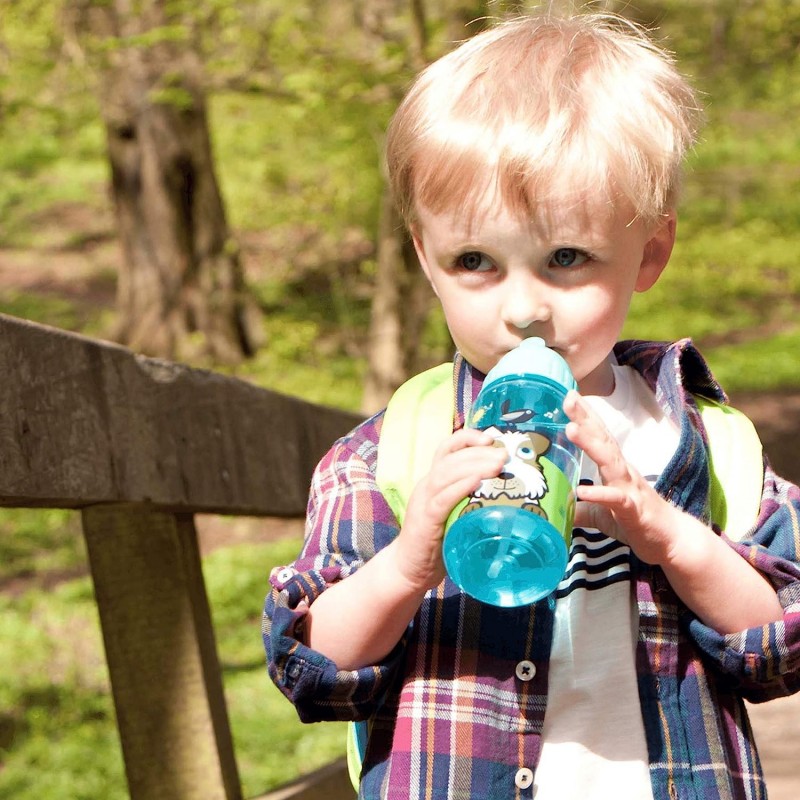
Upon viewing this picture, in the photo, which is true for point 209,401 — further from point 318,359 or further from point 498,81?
point 318,359

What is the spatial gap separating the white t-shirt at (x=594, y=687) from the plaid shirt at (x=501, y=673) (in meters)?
0.02

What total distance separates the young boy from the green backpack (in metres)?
0.03

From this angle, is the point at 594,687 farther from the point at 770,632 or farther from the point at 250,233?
the point at 250,233

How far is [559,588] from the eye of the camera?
5.65 feet

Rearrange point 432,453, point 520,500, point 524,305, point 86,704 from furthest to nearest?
point 86,704 < point 432,453 < point 524,305 < point 520,500

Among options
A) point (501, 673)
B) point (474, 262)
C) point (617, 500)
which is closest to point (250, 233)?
point (474, 262)

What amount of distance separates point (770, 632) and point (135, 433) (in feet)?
3.50

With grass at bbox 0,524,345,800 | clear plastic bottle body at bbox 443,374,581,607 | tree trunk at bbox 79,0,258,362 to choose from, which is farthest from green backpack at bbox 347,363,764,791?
tree trunk at bbox 79,0,258,362

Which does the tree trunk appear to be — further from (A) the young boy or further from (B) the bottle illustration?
(B) the bottle illustration

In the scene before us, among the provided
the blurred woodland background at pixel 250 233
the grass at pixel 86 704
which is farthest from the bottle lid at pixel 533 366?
the grass at pixel 86 704

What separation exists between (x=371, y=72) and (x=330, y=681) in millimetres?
6178

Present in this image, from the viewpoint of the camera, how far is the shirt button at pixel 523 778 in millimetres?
1651

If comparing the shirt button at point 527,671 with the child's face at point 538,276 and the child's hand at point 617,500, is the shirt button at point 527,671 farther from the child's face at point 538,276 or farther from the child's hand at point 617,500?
the child's face at point 538,276

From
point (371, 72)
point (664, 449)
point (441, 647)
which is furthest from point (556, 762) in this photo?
point (371, 72)
